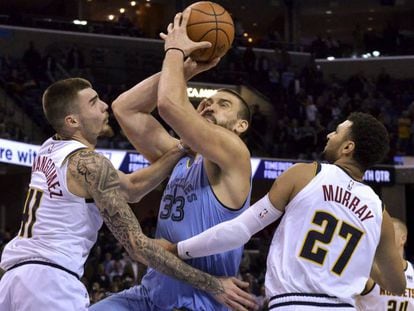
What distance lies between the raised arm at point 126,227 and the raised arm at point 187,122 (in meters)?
0.43

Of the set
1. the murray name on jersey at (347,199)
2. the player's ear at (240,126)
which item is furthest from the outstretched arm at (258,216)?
the player's ear at (240,126)

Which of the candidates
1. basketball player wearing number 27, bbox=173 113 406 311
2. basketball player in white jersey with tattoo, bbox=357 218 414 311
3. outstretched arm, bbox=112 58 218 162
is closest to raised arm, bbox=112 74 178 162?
outstretched arm, bbox=112 58 218 162

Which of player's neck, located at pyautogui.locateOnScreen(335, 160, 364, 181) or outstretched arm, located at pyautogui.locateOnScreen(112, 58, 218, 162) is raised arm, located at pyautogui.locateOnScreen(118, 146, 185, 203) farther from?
player's neck, located at pyautogui.locateOnScreen(335, 160, 364, 181)

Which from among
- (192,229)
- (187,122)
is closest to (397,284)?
(192,229)

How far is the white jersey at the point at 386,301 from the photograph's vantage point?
6000 mm

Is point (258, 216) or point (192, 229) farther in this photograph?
point (192, 229)

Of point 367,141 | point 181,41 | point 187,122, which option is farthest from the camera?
point 181,41

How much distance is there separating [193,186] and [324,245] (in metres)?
0.84

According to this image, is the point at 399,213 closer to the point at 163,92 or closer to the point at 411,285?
the point at 411,285

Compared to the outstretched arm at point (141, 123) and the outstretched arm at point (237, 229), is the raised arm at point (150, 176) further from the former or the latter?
the outstretched arm at point (237, 229)

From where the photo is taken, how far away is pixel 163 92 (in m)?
4.35

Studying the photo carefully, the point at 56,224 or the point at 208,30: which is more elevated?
the point at 208,30

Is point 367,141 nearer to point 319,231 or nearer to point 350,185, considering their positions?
point 350,185

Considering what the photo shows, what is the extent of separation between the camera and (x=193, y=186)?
175 inches
